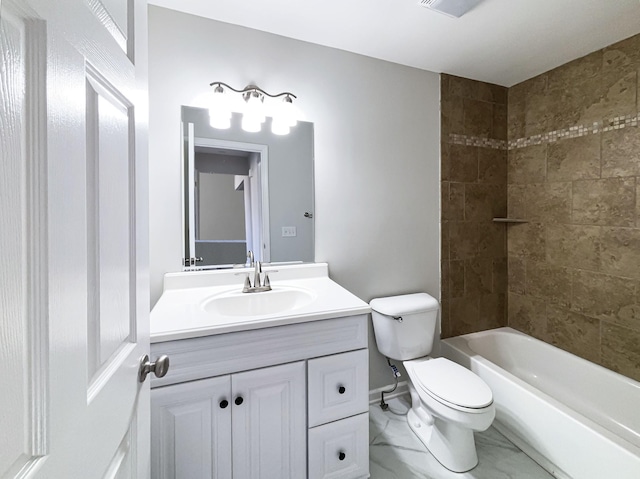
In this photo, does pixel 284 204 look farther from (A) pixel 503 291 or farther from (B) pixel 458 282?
(A) pixel 503 291

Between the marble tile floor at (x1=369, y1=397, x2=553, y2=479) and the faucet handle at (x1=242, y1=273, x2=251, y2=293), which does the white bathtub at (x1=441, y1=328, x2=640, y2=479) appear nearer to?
the marble tile floor at (x1=369, y1=397, x2=553, y2=479)

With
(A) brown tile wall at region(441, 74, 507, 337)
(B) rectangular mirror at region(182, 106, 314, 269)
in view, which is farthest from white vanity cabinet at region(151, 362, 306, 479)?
(A) brown tile wall at region(441, 74, 507, 337)

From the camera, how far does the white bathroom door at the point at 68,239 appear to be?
27cm

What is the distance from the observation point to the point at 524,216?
2.15 meters

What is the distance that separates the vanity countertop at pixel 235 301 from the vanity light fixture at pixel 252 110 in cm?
81

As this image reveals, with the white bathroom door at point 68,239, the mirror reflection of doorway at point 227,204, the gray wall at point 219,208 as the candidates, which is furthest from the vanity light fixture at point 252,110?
A: the white bathroom door at point 68,239

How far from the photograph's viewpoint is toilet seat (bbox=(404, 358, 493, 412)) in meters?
1.28

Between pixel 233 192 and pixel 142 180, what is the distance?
0.88 meters

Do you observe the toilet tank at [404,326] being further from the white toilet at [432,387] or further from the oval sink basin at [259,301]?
the oval sink basin at [259,301]

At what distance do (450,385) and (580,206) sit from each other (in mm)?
1500

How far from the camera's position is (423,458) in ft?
4.82

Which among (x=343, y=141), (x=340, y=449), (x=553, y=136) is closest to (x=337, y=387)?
(x=340, y=449)

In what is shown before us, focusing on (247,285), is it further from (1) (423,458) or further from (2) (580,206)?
(2) (580,206)

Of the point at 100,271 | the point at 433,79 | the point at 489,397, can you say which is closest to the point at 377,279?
the point at 489,397
